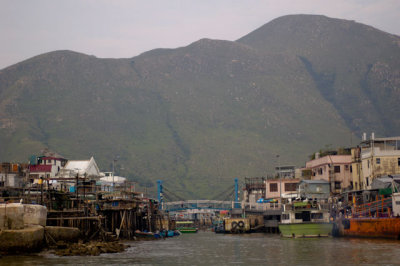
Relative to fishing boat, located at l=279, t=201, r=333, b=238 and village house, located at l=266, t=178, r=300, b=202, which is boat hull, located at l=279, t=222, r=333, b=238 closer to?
fishing boat, located at l=279, t=201, r=333, b=238

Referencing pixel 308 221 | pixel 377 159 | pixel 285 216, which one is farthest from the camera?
pixel 377 159

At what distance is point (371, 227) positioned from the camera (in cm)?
8444

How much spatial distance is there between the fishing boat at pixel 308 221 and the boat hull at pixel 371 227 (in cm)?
275

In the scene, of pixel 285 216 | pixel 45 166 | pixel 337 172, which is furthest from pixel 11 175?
pixel 337 172

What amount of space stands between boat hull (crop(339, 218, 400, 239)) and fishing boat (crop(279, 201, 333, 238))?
2.75 meters

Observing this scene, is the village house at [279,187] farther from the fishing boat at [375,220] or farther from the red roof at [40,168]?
the red roof at [40,168]

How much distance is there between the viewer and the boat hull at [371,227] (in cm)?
7831

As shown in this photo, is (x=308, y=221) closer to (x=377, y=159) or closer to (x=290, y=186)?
(x=377, y=159)

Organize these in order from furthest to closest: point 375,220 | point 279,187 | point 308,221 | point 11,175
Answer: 1. point 279,187
2. point 11,175
3. point 308,221
4. point 375,220

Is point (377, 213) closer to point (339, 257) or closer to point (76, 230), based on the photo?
point (339, 257)

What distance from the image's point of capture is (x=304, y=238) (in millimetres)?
93125

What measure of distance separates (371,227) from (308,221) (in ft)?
40.0

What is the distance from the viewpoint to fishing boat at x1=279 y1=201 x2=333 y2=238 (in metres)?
93.1

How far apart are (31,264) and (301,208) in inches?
2017
